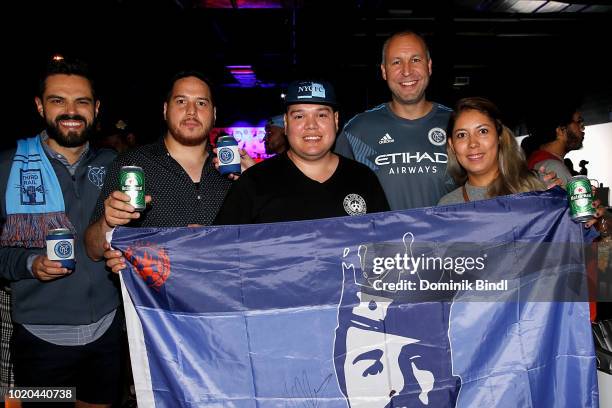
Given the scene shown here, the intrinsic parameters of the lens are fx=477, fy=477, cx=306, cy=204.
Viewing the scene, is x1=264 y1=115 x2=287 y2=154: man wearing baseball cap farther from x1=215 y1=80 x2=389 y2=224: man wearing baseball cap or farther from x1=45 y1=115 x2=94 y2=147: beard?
x1=45 y1=115 x2=94 y2=147: beard

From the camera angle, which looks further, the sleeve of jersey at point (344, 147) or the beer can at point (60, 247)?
the sleeve of jersey at point (344, 147)

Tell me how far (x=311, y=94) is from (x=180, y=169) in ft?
2.52

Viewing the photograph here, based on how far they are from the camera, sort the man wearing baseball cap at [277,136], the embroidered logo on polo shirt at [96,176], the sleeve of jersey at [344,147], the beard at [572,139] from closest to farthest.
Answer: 1. the embroidered logo on polo shirt at [96,176]
2. the sleeve of jersey at [344,147]
3. the beard at [572,139]
4. the man wearing baseball cap at [277,136]

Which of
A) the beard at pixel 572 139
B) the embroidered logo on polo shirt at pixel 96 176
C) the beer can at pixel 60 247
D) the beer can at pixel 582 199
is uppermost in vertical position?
the beard at pixel 572 139

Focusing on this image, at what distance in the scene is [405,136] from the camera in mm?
2848

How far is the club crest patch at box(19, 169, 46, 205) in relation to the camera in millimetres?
2307

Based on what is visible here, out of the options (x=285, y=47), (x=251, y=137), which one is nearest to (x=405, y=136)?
(x=285, y=47)

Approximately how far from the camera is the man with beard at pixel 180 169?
2.35 meters

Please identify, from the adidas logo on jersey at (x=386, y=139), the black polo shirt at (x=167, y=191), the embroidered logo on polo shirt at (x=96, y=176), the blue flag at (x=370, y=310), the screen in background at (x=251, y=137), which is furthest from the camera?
the screen in background at (x=251, y=137)

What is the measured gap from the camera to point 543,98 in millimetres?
3926

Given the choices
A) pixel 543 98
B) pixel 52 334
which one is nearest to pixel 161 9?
pixel 543 98

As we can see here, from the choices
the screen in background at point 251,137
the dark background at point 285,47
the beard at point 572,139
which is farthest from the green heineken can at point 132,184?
the screen in background at point 251,137

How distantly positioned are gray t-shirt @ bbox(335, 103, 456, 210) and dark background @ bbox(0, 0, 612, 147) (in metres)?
1.66

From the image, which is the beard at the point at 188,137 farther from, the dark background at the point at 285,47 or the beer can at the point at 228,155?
the dark background at the point at 285,47
